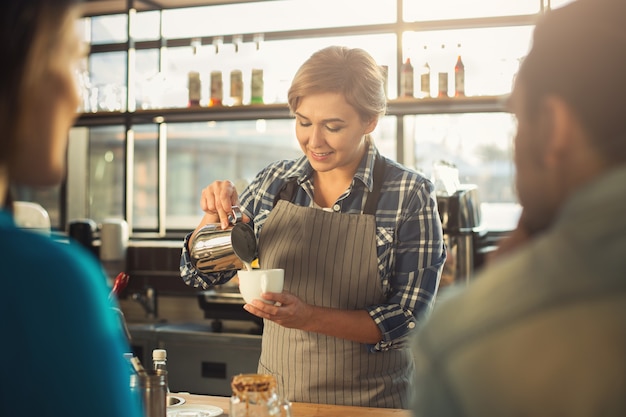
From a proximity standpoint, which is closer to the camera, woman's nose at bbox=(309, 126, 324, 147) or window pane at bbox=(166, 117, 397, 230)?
woman's nose at bbox=(309, 126, 324, 147)

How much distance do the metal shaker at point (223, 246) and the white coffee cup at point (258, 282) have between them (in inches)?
10.2

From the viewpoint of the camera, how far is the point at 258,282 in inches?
75.7

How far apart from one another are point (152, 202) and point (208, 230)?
107 inches

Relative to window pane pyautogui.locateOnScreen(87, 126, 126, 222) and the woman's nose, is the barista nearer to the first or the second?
the woman's nose

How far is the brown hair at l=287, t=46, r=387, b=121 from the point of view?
2.17m

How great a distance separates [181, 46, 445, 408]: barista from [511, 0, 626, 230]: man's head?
4.24 feet

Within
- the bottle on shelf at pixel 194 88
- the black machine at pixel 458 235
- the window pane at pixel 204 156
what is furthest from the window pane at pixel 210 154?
the black machine at pixel 458 235

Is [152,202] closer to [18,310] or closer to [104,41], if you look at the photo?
[104,41]

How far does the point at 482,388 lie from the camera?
2.14ft

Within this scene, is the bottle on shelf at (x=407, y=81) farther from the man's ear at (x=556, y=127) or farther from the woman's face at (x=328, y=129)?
the man's ear at (x=556, y=127)

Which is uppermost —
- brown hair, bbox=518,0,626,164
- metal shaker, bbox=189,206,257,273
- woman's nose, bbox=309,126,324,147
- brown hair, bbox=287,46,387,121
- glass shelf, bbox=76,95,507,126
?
glass shelf, bbox=76,95,507,126

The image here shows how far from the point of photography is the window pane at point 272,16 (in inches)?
175

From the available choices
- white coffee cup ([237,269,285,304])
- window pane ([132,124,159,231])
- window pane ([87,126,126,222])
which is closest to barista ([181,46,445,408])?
white coffee cup ([237,269,285,304])

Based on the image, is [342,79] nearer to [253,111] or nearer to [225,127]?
[253,111]
